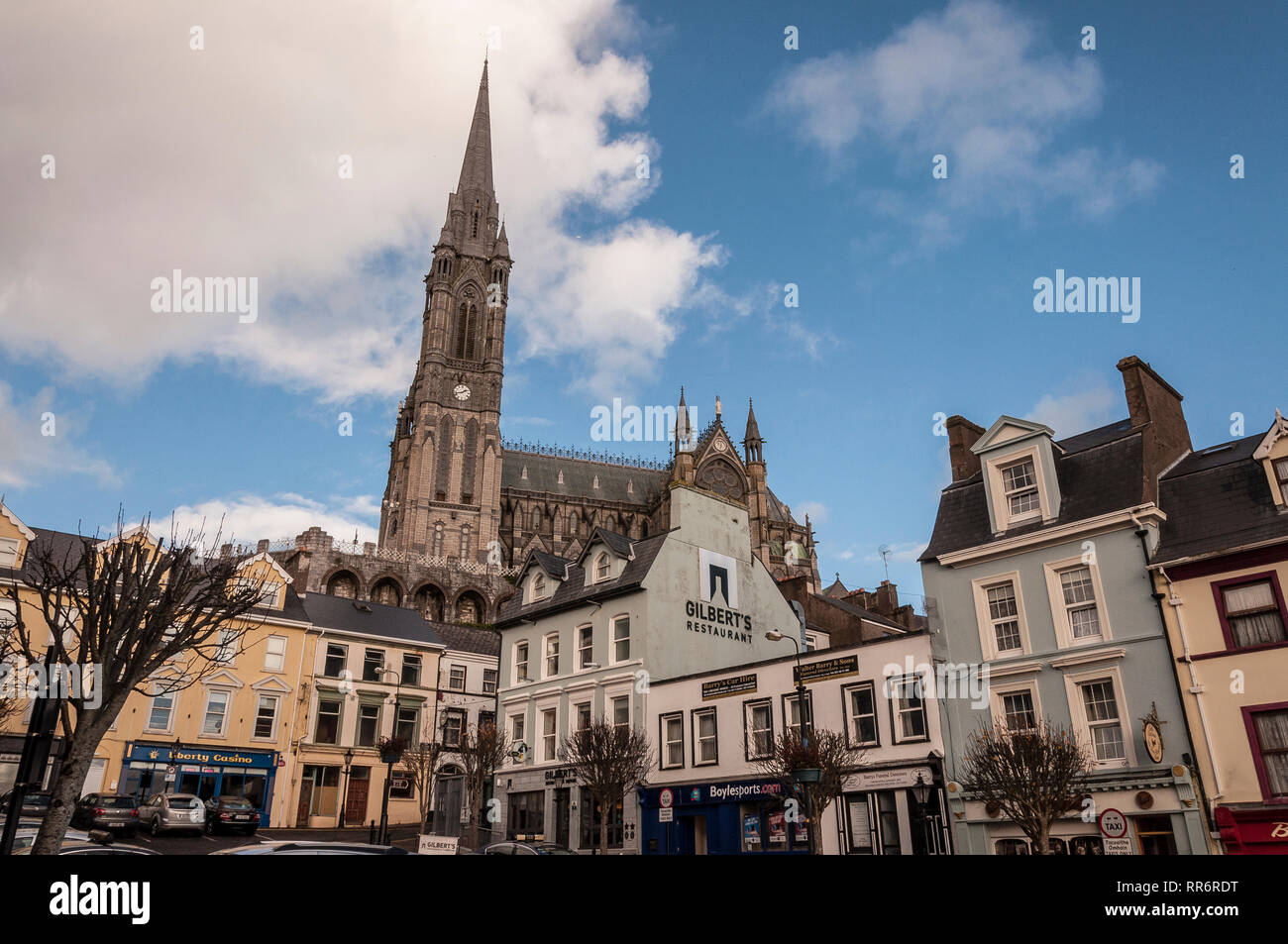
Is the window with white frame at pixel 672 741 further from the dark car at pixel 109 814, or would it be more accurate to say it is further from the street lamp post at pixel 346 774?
the street lamp post at pixel 346 774

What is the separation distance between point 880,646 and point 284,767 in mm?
28246

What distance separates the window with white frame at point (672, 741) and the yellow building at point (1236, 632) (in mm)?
15572

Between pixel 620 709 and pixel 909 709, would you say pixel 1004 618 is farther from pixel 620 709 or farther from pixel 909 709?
pixel 620 709

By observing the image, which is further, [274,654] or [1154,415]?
[274,654]

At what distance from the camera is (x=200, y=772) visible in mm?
38938

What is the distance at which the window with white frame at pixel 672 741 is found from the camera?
1244 inches

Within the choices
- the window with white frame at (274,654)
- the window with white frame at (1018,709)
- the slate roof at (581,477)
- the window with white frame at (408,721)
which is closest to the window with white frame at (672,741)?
the window with white frame at (1018,709)

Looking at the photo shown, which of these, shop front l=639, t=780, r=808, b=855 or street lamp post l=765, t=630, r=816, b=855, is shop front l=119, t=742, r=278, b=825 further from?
street lamp post l=765, t=630, r=816, b=855

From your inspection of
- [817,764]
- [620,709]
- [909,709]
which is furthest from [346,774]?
[909,709]

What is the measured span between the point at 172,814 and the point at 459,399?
256ft

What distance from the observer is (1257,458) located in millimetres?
22062

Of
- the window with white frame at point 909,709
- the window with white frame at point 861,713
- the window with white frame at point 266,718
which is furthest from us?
the window with white frame at point 266,718
